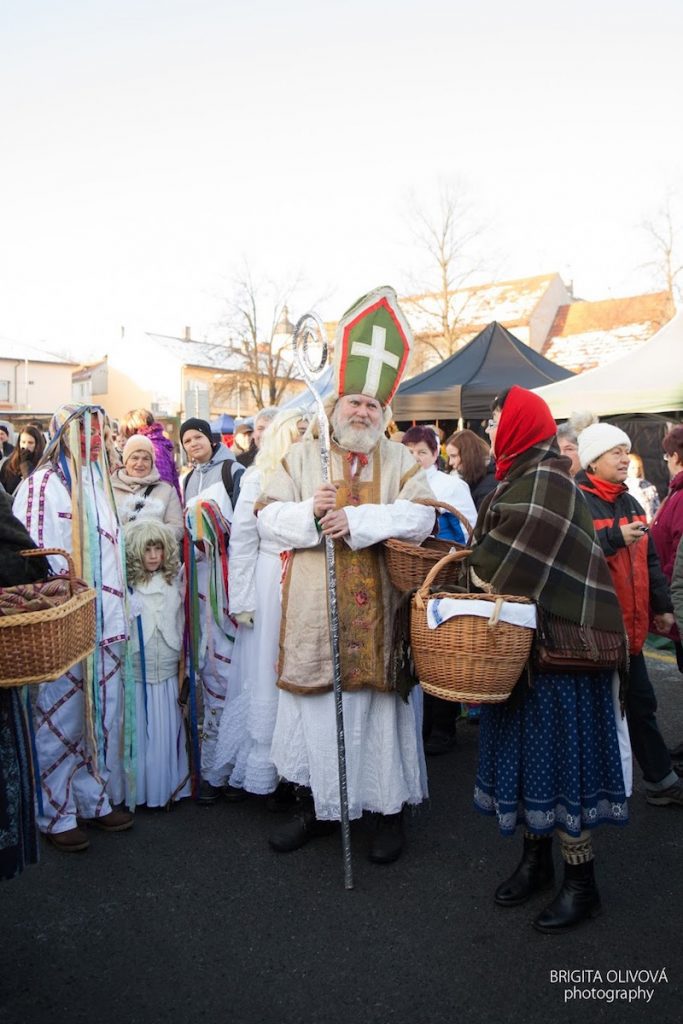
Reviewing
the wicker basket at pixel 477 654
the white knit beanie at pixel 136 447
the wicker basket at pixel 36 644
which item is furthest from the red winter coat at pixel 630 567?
the white knit beanie at pixel 136 447

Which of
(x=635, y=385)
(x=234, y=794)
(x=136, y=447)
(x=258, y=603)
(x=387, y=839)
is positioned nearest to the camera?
(x=387, y=839)

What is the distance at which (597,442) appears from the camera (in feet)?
12.8

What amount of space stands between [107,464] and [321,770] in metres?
1.82

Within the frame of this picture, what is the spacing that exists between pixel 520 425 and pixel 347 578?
43.3 inches

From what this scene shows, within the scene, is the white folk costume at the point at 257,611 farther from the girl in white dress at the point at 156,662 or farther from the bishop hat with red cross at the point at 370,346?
the bishop hat with red cross at the point at 370,346

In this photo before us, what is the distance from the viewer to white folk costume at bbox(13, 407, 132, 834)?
361 centimetres

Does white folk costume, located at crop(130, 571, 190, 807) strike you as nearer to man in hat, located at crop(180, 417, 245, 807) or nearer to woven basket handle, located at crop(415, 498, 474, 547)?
man in hat, located at crop(180, 417, 245, 807)

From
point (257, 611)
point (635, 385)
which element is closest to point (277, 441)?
point (257, 611)

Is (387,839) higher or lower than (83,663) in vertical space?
lower

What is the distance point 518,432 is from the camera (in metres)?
2.94

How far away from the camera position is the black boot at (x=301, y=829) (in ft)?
11.9

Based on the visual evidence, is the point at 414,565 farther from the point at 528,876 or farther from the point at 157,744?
the point at 157,744

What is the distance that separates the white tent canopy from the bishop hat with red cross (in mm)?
6689

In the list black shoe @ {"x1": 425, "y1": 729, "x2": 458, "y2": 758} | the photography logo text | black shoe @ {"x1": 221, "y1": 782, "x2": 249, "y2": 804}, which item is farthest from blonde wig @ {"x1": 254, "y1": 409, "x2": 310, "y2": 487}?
the photography logo text
